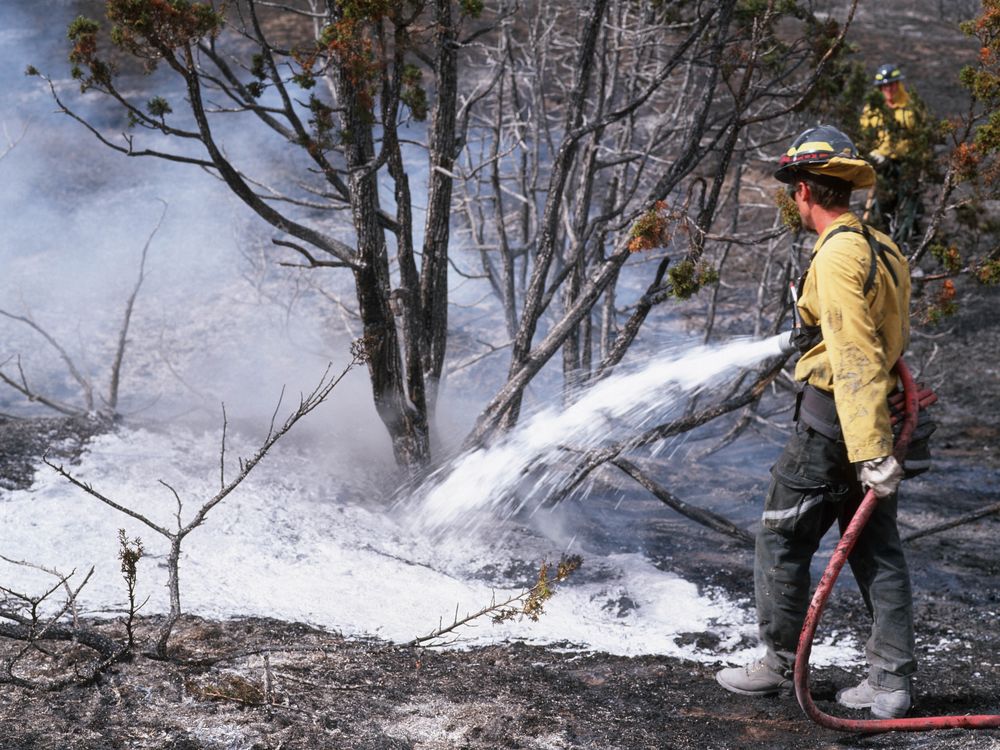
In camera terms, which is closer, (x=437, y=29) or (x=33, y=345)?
(x=437, y=29)

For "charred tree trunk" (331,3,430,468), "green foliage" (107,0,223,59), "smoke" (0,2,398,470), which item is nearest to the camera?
"green foliage" (107,0,223,59)

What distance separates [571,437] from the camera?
5.63 meters

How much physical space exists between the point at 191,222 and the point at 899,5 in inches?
763

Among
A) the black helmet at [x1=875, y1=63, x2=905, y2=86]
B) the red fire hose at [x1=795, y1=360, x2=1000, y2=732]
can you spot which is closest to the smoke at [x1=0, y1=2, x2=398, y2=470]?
the red fire hose at [x1=795, y1=360, x2=1000, y2=732]

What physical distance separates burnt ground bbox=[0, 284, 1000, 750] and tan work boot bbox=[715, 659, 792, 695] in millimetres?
34

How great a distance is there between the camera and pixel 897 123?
7699mm

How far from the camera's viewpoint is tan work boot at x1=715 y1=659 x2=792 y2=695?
10.3 feet

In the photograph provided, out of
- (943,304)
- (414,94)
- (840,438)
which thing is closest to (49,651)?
(840,438)

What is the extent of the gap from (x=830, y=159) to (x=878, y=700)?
65.3 inches

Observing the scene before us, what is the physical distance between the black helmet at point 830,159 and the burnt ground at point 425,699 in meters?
1.64

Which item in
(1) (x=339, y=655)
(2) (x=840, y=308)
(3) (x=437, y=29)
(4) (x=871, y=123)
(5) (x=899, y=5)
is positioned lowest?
(1) (x=339, y=655)

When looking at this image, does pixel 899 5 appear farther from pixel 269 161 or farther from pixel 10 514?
pixel 10 514

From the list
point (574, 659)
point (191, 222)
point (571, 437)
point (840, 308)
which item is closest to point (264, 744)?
point (574, 659)

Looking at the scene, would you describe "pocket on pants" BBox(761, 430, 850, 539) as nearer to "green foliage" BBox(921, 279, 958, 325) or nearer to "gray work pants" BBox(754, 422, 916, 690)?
"gray work pants" BBox(754, 422, 916, 690)
